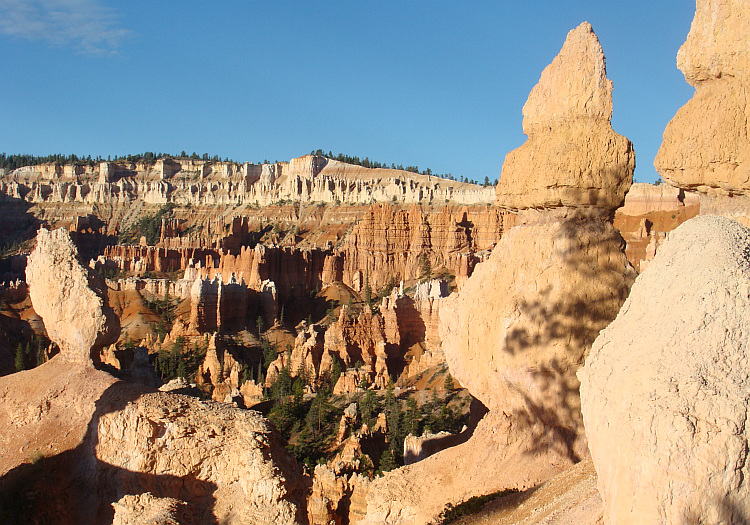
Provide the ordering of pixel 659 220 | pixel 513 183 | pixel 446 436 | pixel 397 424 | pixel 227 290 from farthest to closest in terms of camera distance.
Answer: pixel 659 220
pixel 227 290
pixel 397 424
pixel 446 436
pixel 513 183

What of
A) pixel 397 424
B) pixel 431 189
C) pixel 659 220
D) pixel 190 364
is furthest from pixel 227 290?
pixel 431 189

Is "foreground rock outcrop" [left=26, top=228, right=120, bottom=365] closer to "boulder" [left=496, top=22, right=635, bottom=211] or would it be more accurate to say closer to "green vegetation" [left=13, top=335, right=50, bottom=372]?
"boulder" [left=496, top=22, right=635, bottom=211]

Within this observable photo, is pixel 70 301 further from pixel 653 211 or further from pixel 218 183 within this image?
pixel 218 183

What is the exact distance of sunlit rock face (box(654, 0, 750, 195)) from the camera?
5.88 metres

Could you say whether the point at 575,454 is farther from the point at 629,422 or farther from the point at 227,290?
the point at 227,290

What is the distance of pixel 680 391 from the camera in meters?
3.37

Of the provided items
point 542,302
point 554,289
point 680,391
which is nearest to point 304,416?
point 542,302

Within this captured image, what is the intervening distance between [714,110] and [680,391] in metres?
3.75

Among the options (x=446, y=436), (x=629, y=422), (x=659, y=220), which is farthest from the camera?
(x=659, y=220)

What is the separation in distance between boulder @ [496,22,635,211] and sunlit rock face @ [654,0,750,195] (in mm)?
2647

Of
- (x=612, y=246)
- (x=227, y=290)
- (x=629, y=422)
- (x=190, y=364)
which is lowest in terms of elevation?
(x=190, y=364)

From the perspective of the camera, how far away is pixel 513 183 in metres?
10.0

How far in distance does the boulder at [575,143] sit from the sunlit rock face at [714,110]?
265 centimetres

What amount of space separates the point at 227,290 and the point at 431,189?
2238 inches
